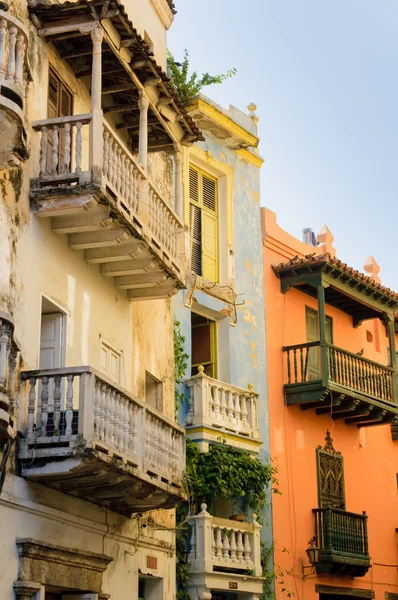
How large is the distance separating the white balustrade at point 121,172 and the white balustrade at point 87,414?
2341 mm

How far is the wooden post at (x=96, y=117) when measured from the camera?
1279 cm

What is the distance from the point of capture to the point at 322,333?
22625 mm

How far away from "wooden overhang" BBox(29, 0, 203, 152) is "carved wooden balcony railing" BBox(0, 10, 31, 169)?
92.6 inches

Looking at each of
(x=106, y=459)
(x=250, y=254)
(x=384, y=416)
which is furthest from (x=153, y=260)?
(x=384, y=416)

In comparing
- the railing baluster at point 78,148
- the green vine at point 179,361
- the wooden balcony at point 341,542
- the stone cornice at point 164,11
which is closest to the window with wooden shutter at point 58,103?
the railing baluster at point 78,148

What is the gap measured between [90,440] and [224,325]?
951 centimetres

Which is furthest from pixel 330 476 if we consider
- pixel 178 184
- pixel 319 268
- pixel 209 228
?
pixel 178 184

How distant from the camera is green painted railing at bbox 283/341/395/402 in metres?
22.5

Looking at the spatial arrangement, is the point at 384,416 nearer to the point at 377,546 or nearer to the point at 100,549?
the point at 377,546

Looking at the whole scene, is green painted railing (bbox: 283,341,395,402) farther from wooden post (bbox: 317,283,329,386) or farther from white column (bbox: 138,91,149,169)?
white column (bbox: 138,91,149,169)

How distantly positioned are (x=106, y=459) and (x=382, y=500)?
14.4m

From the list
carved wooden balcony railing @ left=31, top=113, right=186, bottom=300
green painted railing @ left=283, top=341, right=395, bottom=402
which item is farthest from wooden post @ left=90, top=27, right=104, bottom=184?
green painted railing @ left=283, top=341, right=395, bottom=402

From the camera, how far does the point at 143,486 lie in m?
13.6

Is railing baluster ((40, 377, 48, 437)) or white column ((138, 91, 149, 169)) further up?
white column ((138, 91, 149, 169))
